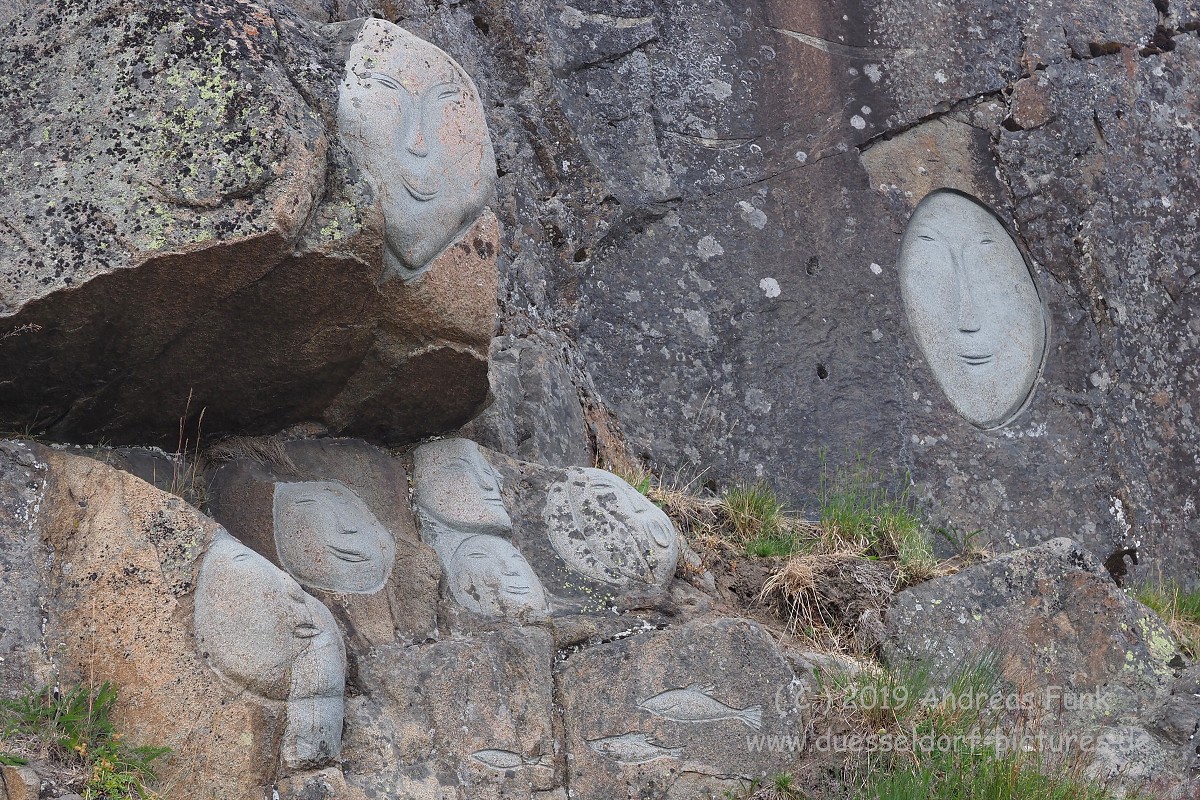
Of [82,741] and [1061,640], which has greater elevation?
[1061,640]

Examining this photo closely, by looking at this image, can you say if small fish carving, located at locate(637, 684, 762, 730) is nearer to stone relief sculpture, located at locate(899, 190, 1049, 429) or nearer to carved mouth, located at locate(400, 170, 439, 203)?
carved mouth, located at locate(400, 170, 439, 203)

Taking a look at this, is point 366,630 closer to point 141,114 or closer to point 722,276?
point 141,114

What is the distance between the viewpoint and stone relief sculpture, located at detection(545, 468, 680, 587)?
14.8 ft

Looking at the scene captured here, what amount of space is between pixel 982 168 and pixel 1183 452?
1.64 metres

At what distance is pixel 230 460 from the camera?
160 inches

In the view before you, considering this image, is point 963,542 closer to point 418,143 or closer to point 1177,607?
point 1177,607

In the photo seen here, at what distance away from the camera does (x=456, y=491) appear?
14.5ft

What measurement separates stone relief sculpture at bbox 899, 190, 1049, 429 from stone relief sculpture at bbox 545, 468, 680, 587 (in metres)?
2.23

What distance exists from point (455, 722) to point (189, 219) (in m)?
1.46

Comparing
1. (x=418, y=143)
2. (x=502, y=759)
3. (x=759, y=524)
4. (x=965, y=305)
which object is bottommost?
(x=502, y=759)

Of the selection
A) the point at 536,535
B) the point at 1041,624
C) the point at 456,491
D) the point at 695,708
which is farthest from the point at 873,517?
the point at 456,491

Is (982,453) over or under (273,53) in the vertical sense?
under

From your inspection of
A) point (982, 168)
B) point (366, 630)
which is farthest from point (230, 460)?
point (982, 168)

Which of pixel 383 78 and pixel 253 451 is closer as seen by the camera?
pixel 383 78
